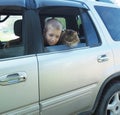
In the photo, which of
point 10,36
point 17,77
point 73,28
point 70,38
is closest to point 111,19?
point 73,28

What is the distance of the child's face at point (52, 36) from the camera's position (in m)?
3.68

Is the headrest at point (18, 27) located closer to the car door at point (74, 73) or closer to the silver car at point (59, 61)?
the silver car at point (59, 61)

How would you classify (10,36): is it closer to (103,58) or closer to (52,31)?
(52,31)

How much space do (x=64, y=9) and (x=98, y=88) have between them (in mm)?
1062

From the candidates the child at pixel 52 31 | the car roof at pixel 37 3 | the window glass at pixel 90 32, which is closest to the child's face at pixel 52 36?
the child at pixel 52 31

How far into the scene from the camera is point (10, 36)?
3621mm

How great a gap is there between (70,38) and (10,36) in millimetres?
693

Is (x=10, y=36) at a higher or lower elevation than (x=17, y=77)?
higher

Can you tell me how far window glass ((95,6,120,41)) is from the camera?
4.59 m

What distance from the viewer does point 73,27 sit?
421 centimetres

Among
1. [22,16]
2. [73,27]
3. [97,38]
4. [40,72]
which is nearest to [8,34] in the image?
[22,16]

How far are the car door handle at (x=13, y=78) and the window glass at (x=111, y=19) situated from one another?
173cm

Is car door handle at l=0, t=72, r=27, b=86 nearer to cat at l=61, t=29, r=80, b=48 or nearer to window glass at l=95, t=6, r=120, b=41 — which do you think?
cat at l=61, t=29, r=80, b=48

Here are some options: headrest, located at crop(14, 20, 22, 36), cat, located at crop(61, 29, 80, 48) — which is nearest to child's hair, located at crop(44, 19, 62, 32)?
cat, located at crop(61, 29, 80, 48)
